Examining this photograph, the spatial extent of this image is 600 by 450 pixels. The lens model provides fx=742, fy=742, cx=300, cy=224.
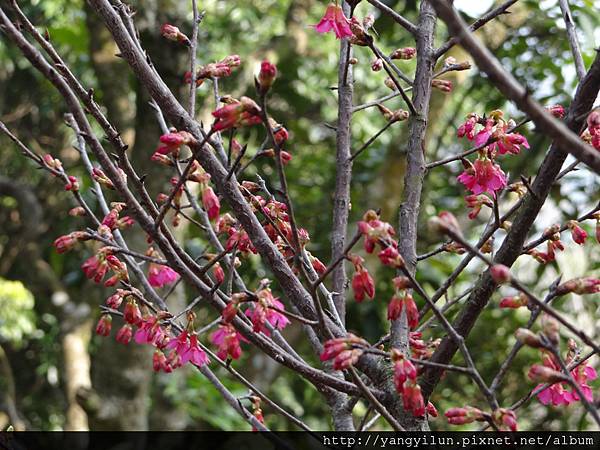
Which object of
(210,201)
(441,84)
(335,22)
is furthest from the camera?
(441,84)

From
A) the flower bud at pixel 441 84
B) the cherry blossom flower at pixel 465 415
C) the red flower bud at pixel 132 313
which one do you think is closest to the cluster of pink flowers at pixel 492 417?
the cherry blossom flower at pixel 465 415

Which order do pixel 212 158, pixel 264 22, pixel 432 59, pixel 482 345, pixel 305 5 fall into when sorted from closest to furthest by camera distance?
pixel 212 158
pixel 432 59
pixel 482 345
pixel 305 5
pixel 264 22

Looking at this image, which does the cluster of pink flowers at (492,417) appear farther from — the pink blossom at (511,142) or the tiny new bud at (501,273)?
the pink blossom at (511,142)

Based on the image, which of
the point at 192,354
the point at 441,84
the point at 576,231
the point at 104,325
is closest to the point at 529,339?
the point at 576,231

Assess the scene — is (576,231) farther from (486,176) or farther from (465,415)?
(465,415)

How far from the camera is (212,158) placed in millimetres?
853

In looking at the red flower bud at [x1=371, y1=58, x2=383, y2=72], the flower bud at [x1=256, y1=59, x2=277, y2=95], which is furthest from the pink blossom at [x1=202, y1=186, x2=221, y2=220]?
the red flower bud at [x1=371, y1=58, x2=383, y2=72]

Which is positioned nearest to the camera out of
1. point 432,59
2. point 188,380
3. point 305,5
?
point 432,59

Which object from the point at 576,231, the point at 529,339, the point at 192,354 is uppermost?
the point at 576,231

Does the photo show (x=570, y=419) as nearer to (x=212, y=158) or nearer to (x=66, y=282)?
(x=66, y=282)

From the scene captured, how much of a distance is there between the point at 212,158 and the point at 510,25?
8.63 feet

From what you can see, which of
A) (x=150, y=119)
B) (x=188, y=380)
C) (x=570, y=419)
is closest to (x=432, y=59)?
(x=150, y=119)

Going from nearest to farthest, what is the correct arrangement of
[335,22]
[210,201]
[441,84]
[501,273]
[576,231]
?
[501,273] < [210,201] < [576,231] < [335,22] < [441,84]

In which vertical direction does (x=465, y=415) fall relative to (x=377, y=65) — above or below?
below
